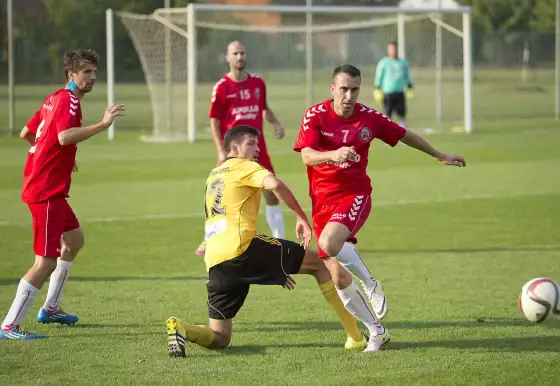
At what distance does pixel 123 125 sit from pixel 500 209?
20.2 metres

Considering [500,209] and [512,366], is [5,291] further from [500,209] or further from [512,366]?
[500,209]

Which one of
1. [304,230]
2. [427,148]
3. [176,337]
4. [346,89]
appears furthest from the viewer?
[427,148]

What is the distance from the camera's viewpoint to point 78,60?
8.04 m

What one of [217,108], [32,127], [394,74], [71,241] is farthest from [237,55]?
[394,74]

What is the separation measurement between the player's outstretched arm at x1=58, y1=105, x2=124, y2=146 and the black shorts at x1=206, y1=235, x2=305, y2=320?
4.32ft

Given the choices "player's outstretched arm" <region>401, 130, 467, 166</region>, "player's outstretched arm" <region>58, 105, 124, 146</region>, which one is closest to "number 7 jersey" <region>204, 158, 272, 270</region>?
"player's outstretched arm" <region>58, 105, 124, 146</region>

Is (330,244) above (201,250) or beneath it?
above

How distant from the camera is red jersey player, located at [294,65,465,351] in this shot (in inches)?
301

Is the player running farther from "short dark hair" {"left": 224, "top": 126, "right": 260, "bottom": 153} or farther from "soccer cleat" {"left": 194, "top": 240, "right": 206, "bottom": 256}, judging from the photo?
"soccer cleat" {"left": 194, "top": 240, "right": 206, "bottom": 256}

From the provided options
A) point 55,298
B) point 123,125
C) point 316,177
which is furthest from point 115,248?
point 123,125

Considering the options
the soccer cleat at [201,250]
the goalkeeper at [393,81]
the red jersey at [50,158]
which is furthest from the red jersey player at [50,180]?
the goalkeeper at [393,81]

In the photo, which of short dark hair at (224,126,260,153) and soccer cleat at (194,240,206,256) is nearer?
short dark hair at (224,126,260,153)

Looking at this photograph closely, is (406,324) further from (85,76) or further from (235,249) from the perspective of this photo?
(85,76)

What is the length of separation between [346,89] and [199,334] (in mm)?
2075
